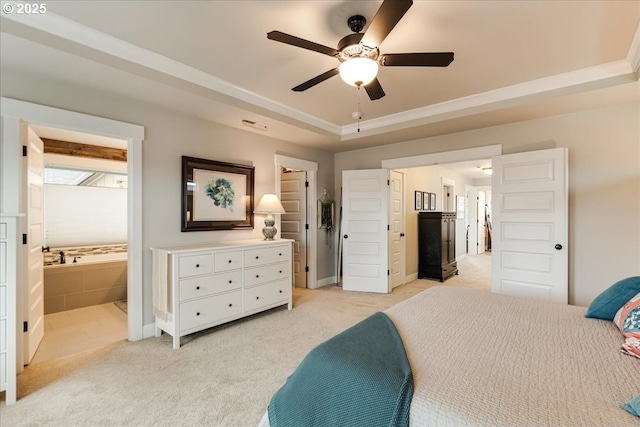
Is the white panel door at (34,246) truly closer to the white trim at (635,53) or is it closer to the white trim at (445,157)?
the white trim at (445,157)

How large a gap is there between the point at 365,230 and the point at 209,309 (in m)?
2.67

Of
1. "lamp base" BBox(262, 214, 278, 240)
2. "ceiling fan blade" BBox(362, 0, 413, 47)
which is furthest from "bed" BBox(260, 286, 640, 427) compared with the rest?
"lamp base" BBox(262, 214, 278, 240)

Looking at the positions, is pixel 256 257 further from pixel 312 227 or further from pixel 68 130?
pixel 68 130

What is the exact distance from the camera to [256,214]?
13.0 feet

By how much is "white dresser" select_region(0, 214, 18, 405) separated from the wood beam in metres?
2.86

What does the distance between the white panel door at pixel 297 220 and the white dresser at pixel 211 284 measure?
4.22 ft

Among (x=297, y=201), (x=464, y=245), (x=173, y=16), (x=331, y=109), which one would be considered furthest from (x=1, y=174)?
(x=464, y=245)

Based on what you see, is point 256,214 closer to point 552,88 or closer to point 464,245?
point 552,88

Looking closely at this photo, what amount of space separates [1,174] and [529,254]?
16.4ft

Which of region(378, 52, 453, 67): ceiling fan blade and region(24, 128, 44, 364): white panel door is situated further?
region(24, 128, 44, 364): white panel door

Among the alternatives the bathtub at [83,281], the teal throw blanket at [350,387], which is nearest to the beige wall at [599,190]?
the teal throw blanket at [350,387]

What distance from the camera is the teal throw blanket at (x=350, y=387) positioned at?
946 millimetres

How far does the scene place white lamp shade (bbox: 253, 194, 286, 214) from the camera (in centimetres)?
373

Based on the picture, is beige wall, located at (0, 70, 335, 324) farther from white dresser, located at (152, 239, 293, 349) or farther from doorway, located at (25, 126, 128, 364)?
doorway, located at (25, 126, 128, 364)
